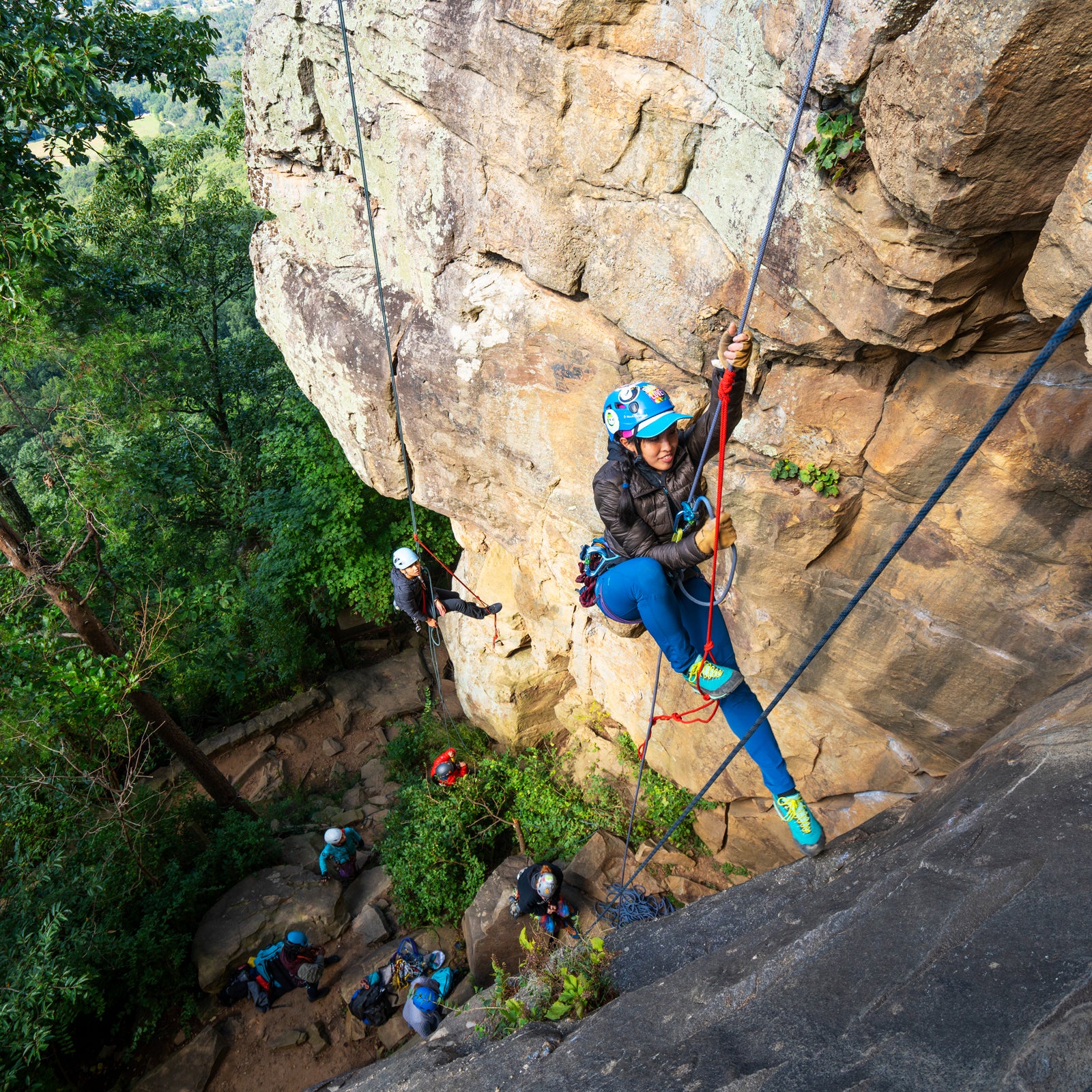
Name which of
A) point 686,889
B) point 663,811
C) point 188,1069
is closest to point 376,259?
point 663,811

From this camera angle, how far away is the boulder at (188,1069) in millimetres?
6789

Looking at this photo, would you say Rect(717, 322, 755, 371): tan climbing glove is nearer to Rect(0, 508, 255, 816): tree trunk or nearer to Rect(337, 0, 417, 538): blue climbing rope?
Rect(337, 0, 417, 538): blue climbing rope

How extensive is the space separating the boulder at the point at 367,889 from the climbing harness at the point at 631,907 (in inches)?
113

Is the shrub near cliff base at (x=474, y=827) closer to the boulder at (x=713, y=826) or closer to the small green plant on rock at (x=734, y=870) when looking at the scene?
the boulder at (x=713, y=826)

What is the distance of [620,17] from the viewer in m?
4.25

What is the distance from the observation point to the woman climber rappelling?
13.2 ft

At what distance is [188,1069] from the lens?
22.6 feet

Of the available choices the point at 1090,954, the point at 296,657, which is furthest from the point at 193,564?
the point at 1090,954

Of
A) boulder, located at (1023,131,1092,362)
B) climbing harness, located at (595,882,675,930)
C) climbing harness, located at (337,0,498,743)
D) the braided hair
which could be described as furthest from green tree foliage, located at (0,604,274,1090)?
boulder, located at (1023,131,1092,362)

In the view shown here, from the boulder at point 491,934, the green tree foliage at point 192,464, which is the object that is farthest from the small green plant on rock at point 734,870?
the green tree foliage at point 192,464

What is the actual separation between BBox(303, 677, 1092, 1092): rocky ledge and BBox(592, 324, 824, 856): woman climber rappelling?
0.69 metres

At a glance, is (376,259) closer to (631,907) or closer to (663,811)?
(663,811)

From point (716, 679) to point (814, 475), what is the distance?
4.83 ft

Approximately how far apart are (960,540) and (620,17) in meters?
3.73
